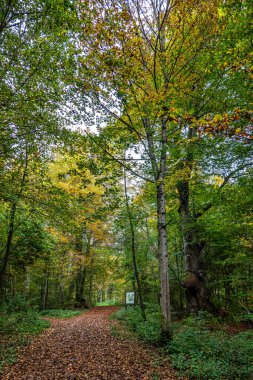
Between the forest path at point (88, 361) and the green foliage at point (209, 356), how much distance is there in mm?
434

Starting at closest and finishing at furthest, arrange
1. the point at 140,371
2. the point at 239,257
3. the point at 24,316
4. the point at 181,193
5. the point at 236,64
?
the point at 236,64, the point at 140,371, the point at 239,257, the point at 24,316, the point at 181,193

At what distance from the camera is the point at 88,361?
211 inches

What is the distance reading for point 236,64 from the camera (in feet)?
12.0

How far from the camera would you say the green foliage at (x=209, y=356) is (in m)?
4.57

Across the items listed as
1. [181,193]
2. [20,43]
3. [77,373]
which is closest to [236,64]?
[20,43]

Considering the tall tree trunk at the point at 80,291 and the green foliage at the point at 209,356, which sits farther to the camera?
the tall tree trunk at the point at 80,291

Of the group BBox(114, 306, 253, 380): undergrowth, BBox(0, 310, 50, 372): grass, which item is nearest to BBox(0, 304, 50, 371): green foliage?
BBox(0, 310, 50, 372): grass

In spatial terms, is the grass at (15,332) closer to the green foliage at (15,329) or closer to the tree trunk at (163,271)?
the green foliage at (15,329)

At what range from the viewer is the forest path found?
4.63 meters

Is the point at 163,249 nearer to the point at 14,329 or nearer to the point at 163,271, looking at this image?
the point at 163,271

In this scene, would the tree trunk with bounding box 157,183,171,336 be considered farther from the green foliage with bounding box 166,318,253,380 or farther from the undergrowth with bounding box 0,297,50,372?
the undergrowth with bounding box 0,297,50,372

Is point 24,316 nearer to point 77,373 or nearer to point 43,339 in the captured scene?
point 43,339

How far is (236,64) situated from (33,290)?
2091cm

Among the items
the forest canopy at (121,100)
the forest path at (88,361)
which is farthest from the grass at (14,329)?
the forest canopy at (121,100)
